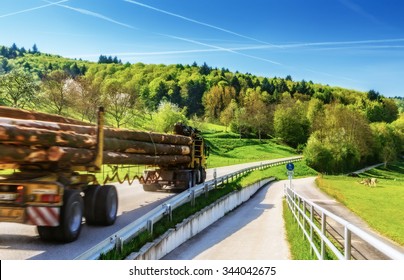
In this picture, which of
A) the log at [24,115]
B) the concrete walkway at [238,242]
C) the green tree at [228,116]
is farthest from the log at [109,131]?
the green tree at [228,116]

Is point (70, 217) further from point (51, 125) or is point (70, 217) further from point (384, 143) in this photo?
point (384, 143)

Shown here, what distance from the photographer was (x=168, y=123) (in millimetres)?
97500

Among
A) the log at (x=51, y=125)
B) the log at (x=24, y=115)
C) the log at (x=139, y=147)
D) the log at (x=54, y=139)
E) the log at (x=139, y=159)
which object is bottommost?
the log at (x=139, y=159)

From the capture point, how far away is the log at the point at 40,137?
9484 millimetres

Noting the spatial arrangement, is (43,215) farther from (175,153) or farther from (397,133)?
(397,133)

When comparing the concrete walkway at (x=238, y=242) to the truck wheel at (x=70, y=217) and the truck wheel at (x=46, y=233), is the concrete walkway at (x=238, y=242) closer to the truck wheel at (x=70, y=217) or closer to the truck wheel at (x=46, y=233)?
the truck wheel at (x=70, y=217)

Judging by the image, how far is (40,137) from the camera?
10289 mm

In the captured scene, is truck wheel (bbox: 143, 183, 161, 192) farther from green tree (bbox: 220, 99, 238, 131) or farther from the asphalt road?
green tree (bbox: 220, 99, 238, 131)

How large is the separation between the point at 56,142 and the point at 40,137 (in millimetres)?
617

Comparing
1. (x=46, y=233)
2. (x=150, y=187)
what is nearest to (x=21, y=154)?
(x=46, y=233)

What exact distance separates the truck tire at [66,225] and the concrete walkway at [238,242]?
315cm
